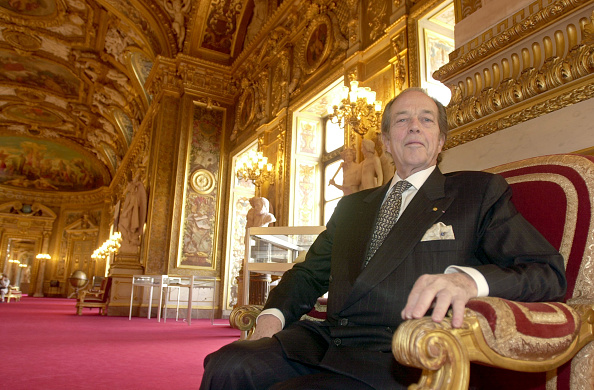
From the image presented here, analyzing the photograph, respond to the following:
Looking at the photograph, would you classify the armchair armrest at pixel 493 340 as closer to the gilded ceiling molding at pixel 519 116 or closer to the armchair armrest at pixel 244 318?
the armchair armrest at pixel 244 318

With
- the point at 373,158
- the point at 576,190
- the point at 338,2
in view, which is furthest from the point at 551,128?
the point at 338,2

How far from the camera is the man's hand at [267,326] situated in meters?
1.44

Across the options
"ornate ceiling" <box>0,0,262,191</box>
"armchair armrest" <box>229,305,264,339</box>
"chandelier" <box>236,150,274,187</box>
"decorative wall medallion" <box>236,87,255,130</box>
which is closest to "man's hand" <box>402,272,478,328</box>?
"armchair armrest" <box>229,305,264,339</box>

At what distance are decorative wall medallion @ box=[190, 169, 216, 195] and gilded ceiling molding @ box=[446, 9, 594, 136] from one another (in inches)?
401

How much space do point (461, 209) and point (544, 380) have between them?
0.51m

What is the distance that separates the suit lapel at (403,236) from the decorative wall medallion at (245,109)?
394 inches

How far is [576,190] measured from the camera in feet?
4.36

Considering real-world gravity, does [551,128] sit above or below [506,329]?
above

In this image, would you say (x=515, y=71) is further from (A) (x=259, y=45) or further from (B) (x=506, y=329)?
(A) (x=259, y=45)

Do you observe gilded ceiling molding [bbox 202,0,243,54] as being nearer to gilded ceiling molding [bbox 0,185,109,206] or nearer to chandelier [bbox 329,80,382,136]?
chandelier [bbox 329,80,382,136]

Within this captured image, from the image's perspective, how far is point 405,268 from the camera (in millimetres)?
1322

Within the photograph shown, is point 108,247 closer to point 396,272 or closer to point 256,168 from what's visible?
point 256,168

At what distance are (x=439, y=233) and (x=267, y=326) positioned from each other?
617 millimetres

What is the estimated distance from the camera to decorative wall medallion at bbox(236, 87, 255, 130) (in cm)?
1134
